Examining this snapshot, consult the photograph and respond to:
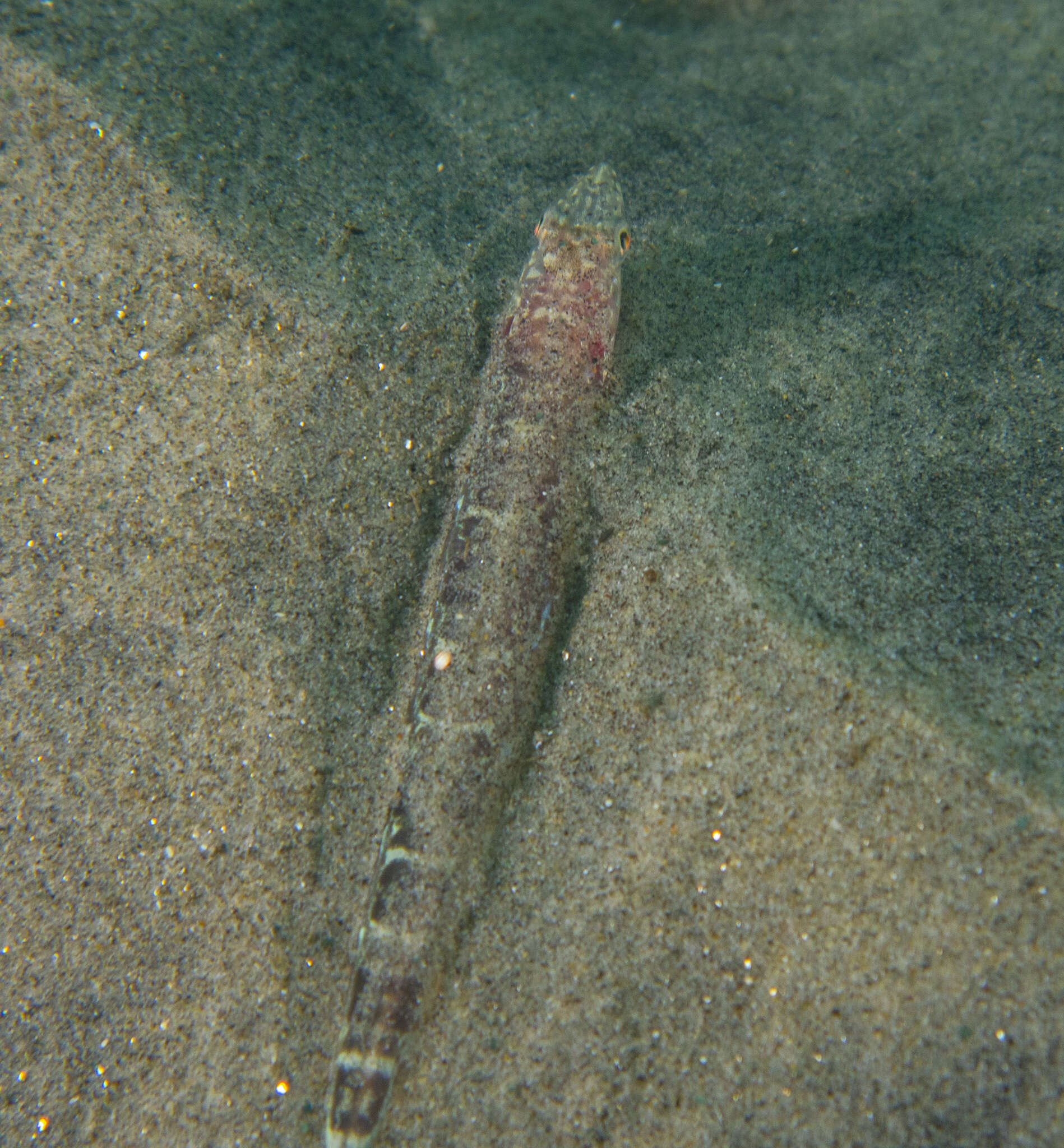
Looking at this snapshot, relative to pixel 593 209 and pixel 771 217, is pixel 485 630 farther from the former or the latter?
pixel 771 217

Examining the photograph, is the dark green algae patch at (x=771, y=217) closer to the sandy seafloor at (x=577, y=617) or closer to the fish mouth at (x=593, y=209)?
the sandy seafloor at (x=577, y=617)

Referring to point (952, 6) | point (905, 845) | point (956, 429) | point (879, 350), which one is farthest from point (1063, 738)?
point (952, 6)

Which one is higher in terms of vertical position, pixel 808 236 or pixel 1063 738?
pixel 808 236

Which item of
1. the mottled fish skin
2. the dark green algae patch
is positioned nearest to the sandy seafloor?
the dark green algae patch

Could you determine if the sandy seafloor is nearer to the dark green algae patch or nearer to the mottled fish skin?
the dark green algae patch

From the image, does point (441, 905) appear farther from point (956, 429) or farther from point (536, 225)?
point (536, 225)

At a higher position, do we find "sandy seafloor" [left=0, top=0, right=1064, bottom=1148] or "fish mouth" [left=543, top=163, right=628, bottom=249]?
"fish mouth" [left=543, top=163, right=628, bottom=249]
